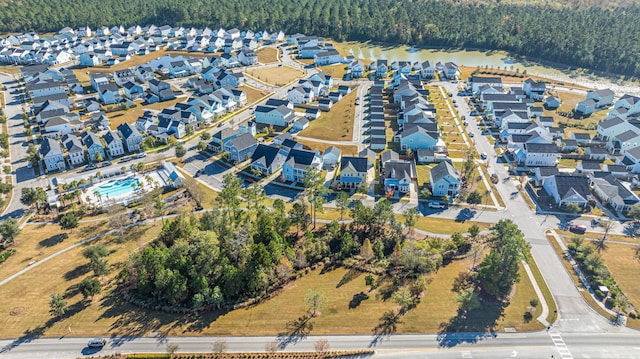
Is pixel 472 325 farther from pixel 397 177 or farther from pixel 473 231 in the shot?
pixel 397 177

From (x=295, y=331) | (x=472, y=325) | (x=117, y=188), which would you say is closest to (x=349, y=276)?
(x=295, y=331)

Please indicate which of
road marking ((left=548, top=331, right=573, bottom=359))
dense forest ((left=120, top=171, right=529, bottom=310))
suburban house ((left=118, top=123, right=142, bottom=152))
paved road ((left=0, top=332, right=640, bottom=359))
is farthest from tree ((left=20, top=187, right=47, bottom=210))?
road marking ((left=548, top=331, right=573, bottom=359))

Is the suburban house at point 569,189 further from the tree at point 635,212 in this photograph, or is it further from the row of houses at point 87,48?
the row of houses at point 87,48

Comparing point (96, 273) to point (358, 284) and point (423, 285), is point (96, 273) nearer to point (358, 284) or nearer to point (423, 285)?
point (358, 284)

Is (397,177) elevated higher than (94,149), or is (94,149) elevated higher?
(94,149)

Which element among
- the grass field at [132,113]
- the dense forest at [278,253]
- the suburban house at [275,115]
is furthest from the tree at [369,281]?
the grass field at [132,113]
